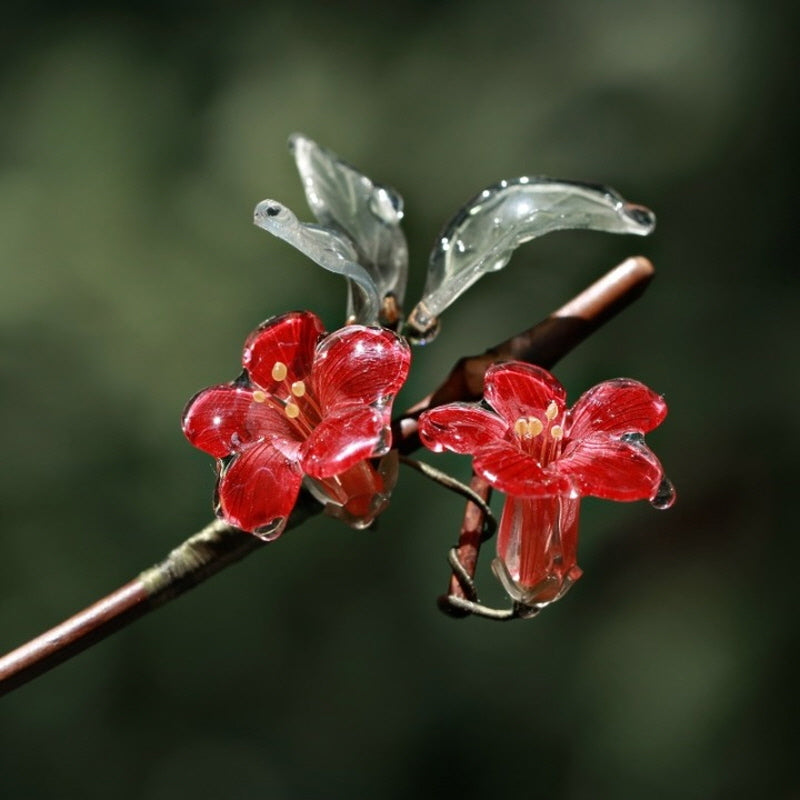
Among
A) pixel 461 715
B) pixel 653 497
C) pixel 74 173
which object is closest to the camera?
pixel 653 497

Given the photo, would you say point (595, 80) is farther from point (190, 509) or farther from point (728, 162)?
point (190, 509)

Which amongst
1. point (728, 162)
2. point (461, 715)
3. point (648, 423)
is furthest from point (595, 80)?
point (648, 423)

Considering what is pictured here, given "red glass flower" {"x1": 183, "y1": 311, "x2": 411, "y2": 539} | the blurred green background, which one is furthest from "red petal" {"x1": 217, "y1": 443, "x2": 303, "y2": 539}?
the blurred green background

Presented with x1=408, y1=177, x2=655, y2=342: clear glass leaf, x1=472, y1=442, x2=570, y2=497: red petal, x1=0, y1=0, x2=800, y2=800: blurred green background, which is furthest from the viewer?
x1=0, y1=0, x2=800, y2=800: blurred green background

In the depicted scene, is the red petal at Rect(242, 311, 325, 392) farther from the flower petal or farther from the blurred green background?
the blurred green background

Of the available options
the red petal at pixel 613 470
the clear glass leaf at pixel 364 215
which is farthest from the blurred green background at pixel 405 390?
the red petal at pixel 613 470

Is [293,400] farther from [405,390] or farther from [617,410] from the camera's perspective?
[405,390]

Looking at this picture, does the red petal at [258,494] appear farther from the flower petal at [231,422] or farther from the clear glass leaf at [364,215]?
the clear glass leaf at [364,215]
